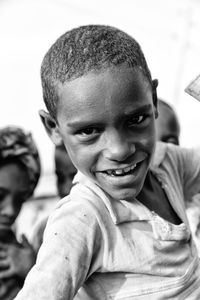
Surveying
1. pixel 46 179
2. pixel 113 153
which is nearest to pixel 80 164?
pixel 113 153

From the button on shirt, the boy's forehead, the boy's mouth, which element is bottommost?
the button on shirt

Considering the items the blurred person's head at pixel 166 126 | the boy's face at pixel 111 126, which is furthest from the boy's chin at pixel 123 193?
the blurred person's head at pixel 166 126

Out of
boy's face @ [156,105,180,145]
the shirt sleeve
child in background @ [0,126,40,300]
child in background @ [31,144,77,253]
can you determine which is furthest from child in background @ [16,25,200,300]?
boy's face @ [156,105,180,145]

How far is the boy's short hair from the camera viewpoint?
3.59ft

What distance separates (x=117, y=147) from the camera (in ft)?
3.61

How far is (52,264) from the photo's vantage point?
1.02 m

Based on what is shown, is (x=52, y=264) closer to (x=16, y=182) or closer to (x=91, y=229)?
(x=91, y=229)

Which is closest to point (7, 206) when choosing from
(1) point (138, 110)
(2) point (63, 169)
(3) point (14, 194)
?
(3) point (14, 194)

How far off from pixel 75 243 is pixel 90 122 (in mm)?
258

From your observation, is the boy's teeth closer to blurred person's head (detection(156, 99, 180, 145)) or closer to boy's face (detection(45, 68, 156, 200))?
boy's face (detection(45, 68, 156, 200))

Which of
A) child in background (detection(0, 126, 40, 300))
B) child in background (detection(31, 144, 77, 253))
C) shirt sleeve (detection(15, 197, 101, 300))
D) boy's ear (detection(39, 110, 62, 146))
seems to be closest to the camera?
shirt sleeve (detection(15, 197, 101, 300))

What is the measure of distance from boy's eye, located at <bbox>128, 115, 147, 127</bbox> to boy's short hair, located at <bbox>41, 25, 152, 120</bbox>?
0.32 feet

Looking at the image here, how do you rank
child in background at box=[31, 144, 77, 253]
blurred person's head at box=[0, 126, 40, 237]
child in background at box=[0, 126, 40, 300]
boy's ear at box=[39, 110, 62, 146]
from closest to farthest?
boy's ear at box=[39, 110, 62, 146] < child in background at box=[0, 126, 40, 300] < blurred person's head at box=[0, 126, 40, 237] < child in background at box=[31, 144, 77, 253]

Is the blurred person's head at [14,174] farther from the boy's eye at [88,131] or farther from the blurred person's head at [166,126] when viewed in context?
the boy's eye at [88,131]
